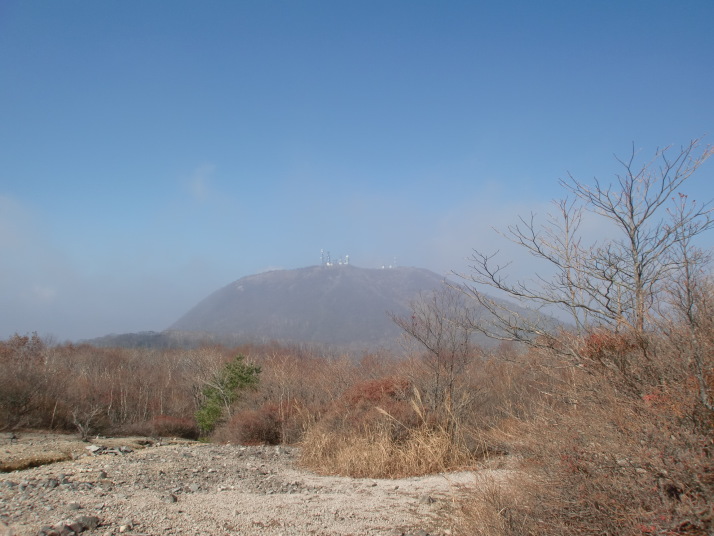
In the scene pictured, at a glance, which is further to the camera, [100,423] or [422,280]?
[422,280]

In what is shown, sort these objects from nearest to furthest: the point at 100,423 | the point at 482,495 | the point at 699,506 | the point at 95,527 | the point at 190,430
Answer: the point at 699,506 → the point at 482,495 → the point at 95,527 → the point at 100,423 → the point at 190,430

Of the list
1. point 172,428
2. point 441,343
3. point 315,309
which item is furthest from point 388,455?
point 315,309

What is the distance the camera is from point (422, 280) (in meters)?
186

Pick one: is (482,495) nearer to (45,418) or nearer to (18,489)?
(18,489)

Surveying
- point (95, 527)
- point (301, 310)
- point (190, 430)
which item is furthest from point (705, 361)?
point (301, 310)

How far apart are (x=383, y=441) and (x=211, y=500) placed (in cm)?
474

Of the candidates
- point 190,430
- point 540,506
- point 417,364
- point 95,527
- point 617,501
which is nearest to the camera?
point 617,501

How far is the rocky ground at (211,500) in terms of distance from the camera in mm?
6758

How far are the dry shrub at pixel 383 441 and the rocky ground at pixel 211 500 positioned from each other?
720 millimetres

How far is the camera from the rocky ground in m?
6.76

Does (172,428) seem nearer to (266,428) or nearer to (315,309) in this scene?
(266,428)

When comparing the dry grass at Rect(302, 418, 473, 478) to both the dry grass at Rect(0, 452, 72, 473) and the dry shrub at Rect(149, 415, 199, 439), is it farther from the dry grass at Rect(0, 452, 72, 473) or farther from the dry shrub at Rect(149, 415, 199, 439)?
the dry shrub at Rect(149, 415, 199, 439)

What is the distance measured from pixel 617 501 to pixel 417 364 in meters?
11.3

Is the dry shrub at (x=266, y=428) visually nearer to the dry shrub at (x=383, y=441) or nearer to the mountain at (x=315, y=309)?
the dry shrub at (x=383, y=441)
